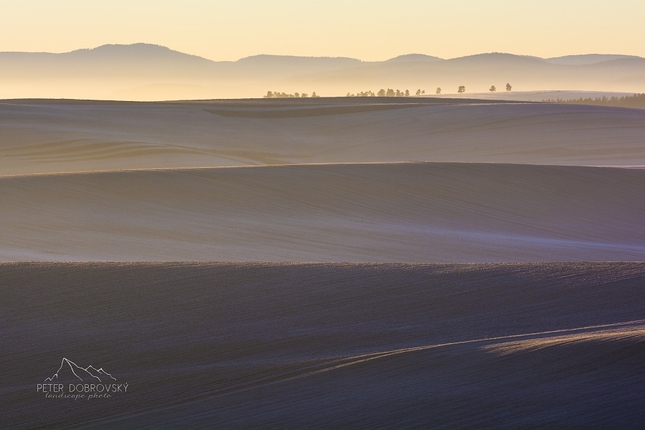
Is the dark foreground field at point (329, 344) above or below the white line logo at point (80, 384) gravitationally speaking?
above

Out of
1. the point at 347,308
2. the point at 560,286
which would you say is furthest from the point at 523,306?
the point at 347,308

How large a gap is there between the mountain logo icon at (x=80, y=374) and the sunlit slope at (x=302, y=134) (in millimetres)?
18774

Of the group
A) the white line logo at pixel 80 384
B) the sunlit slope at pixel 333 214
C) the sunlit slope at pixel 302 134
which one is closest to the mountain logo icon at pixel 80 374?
the white line logo at pixel 80 384

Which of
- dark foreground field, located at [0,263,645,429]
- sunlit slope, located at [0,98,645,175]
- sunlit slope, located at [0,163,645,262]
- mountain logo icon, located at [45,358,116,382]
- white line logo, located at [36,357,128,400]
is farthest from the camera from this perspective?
sunlit slope, located at [0,98,645,175]

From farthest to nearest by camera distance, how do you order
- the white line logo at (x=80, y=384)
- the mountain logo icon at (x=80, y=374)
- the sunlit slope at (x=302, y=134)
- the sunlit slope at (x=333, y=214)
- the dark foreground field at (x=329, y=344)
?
the sunlit slope at (x=302, y=134) → the sunlit slope at (x=333, y=214) → the mountain logo icon at (x=80, y=374) → the white line logo at (x=80, y=384) → the dark foreground field at (x=329, y=344)

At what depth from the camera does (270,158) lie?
28734 mm

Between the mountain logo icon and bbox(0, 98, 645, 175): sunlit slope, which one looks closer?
the mountain logo icon

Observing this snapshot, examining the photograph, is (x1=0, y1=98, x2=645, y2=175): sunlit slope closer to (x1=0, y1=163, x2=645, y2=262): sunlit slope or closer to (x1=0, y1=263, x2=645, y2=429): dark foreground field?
(x1=0, y1=163, x2=645, y2=262): sunlit slope

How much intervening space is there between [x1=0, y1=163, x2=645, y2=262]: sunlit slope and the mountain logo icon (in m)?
3.89

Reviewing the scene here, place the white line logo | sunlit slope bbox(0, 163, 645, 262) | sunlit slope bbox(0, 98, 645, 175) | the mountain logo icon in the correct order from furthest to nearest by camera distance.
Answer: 1. sunlit slope bbox(0, 98, 645, 175)
2. sunlit slope bbox(0, 163, 645, 262)
3. the mountain logo icon
4. the white line logo

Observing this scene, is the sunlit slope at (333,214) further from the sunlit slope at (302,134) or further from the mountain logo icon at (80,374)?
the sunlit slope at (302,134)

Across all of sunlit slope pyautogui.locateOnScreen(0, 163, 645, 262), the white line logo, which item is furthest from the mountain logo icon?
sunlit slope pyautogui.locateOnScreen(0, 163, 645, 262)

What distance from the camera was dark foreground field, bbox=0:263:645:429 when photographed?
4.21 metres

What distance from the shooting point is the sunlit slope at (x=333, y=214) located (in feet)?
34.5
